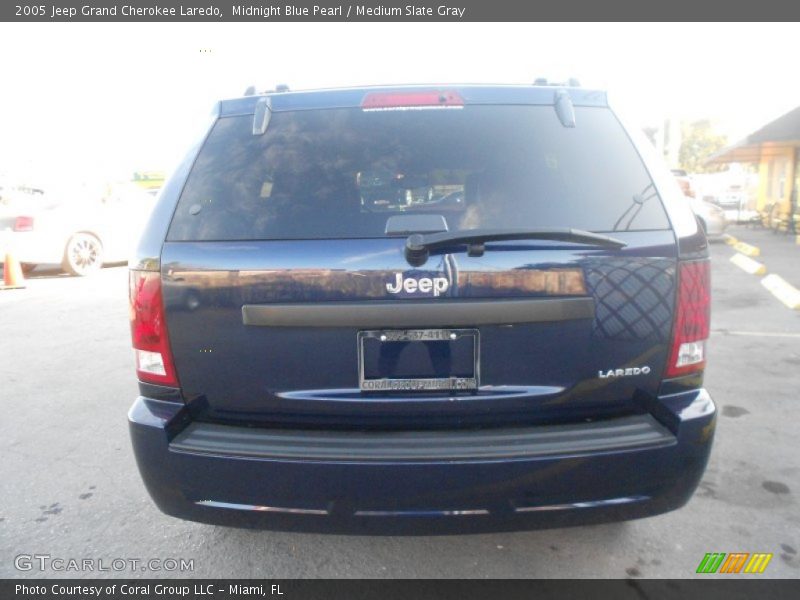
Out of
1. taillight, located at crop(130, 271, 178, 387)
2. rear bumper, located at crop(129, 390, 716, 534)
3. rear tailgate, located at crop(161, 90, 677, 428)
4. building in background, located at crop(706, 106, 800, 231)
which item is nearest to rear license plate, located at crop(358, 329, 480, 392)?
rear tailgate, located at crop(161, 90, 677, 428)

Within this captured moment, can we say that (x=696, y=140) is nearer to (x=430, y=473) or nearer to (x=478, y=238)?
(x=478, y=238)

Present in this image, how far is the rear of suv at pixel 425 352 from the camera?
2043 mm

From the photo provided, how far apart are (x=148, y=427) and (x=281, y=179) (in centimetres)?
104

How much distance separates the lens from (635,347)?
2139 mm

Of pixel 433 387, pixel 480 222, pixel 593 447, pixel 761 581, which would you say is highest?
pixel 480 222

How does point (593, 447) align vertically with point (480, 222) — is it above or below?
below

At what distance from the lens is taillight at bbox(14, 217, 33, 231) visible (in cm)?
1009

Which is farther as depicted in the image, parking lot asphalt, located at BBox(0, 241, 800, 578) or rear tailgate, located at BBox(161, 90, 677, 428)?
parking lot asphalt, located at BBox(0, 241, 800, 578)

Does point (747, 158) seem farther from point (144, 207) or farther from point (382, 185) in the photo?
point (382, 185)

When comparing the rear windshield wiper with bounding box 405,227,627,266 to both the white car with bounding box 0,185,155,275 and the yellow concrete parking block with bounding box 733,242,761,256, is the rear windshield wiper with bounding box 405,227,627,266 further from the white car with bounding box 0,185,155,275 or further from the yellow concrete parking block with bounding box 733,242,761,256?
the yellow concrete parking block with bounding box 733,242,761,256

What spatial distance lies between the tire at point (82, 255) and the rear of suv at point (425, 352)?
976cm

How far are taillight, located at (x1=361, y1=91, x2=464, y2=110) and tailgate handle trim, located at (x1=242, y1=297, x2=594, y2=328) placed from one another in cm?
87

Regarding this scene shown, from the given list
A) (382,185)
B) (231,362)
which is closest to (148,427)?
(231,362)

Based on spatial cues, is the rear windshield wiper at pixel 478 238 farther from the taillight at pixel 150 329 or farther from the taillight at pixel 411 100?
the taillight at pixel 150 329
